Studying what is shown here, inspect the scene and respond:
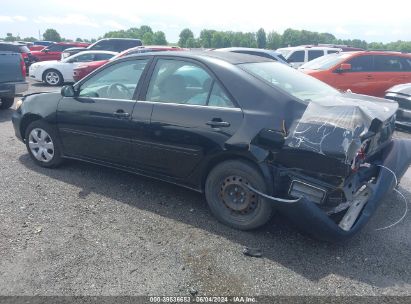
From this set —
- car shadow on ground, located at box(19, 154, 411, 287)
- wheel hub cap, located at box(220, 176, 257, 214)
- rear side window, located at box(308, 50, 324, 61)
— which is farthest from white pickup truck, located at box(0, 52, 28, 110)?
rear side window, located at box(308, 50, 324, 61)

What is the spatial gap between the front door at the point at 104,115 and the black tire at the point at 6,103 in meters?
5.51

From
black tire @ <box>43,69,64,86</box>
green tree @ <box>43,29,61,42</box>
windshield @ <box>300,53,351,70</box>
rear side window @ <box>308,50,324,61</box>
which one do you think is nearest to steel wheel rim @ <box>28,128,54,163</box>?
windshield @ <box>300,53,351,70</box>

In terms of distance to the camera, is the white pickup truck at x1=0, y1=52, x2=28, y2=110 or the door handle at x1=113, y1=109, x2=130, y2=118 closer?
the door handle at x1=113, y1=109, x2=130, y2=118

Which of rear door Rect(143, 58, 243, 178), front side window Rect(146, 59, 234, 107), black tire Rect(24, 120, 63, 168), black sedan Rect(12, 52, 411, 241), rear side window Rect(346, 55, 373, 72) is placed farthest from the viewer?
rear side window Rect(346, 55, 373, 72)

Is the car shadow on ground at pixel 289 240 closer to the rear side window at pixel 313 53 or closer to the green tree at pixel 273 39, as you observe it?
the rear side window at pixel 313 53

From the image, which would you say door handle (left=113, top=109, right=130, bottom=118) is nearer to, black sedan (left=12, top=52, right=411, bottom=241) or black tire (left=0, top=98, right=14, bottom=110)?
black sedan (left=12, top=52, right=411, bottom=241)

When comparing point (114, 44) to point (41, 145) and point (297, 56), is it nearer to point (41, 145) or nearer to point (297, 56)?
point (297, 56)

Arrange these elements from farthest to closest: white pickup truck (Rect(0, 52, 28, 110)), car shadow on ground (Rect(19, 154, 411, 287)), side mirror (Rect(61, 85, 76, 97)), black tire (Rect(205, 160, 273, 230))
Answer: white pickup truck (Rect(0, 52, 28, 110)) → side mirror (Rect(61, 85, 76, 97)) → black tire (Rect(205, 160, 273, 230)) → car shadow on ground (Rect(19, 154, 411, 287))

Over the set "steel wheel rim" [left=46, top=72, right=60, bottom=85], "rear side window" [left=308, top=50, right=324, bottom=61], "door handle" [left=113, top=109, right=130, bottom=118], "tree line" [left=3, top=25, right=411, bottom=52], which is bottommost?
"steel wheel rim" [left=46, top=72, right=60, bottom=85]

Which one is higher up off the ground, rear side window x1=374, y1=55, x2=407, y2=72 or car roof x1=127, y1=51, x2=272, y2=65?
car roof x1=127, y1=51, x2=272, y2=65

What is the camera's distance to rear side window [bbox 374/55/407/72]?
10.0m

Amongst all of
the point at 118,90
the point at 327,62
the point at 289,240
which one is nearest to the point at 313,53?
the point at 327,62

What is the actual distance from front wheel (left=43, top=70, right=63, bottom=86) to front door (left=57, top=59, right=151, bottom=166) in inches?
426

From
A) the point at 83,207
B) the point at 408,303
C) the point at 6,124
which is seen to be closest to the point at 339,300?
the point at 408,303
